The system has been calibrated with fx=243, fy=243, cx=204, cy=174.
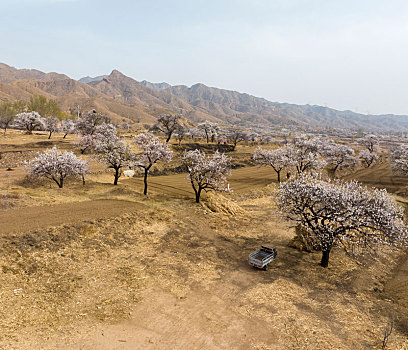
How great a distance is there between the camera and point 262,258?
21938mm

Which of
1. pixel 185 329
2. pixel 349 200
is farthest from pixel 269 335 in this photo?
pixel 349 200

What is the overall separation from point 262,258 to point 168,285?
881cm

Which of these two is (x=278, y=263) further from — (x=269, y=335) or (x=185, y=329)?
(x=185, y=329)

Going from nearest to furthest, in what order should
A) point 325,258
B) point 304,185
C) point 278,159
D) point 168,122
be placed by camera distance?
point 304,185 → point 325,258 → point 278,159 → point 168,122

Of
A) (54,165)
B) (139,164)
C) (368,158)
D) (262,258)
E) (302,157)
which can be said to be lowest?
(262,258)

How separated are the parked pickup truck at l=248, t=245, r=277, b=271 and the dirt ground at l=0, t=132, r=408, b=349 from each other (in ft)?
2.17

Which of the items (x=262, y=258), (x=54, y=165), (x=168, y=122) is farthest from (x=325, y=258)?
(x=168, y=122)

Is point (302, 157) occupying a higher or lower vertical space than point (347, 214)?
higher

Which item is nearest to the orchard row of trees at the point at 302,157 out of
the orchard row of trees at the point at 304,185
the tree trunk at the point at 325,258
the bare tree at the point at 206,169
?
the orchard row of trees at the point at 304,185

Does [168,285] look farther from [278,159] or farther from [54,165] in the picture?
[278,159]

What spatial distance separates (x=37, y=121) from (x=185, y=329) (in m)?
96.7

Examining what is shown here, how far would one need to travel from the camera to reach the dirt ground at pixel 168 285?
44.8 feet

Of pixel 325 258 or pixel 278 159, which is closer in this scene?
pixel 325 258

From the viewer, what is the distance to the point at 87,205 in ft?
95.2
